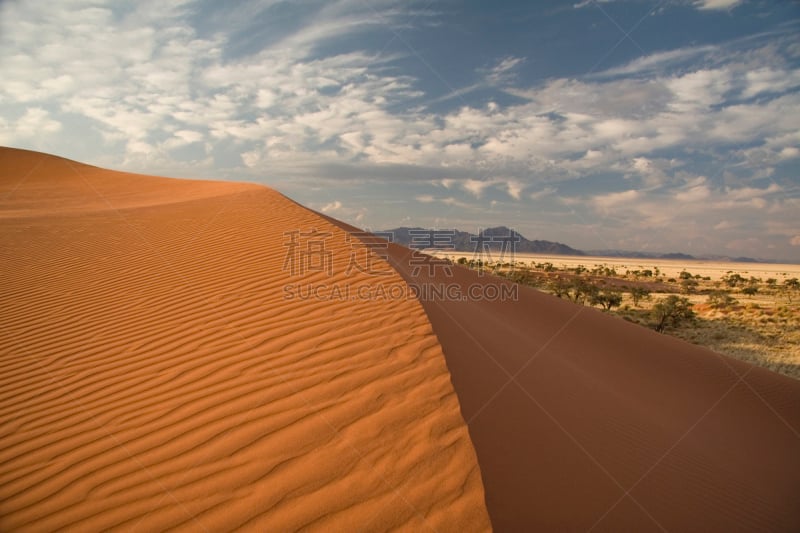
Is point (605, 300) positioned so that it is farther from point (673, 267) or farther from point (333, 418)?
point (673, 267)

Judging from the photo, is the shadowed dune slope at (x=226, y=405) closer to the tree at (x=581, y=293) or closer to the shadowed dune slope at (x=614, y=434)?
the shadowed dune slope at (x=614, y=434)

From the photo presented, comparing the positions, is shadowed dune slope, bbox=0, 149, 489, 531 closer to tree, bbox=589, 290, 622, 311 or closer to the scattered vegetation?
the scattered vegetation

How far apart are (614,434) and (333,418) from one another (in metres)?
2.84

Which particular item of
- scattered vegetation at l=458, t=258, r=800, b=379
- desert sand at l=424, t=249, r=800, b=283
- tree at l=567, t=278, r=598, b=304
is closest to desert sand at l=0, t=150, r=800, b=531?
scattered vegetation at l=458, t=258, r=800, b=379

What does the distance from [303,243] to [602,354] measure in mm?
6151

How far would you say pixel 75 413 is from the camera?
11.6 feet

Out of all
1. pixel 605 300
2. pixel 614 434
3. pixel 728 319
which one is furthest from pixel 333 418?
pixel 605 300

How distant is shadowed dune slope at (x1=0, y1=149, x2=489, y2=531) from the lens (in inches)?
97.3

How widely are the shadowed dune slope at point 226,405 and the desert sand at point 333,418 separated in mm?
17

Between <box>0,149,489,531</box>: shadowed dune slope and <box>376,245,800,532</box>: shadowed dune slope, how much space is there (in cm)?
39

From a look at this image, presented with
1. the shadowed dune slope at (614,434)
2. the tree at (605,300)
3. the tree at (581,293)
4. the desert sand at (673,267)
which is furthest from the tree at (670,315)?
the desert sand at (673,267)

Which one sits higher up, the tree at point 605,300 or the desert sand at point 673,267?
the desert sand at point 673,267

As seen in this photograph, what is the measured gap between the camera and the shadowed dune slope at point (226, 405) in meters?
2.47

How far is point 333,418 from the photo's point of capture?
122 inches
